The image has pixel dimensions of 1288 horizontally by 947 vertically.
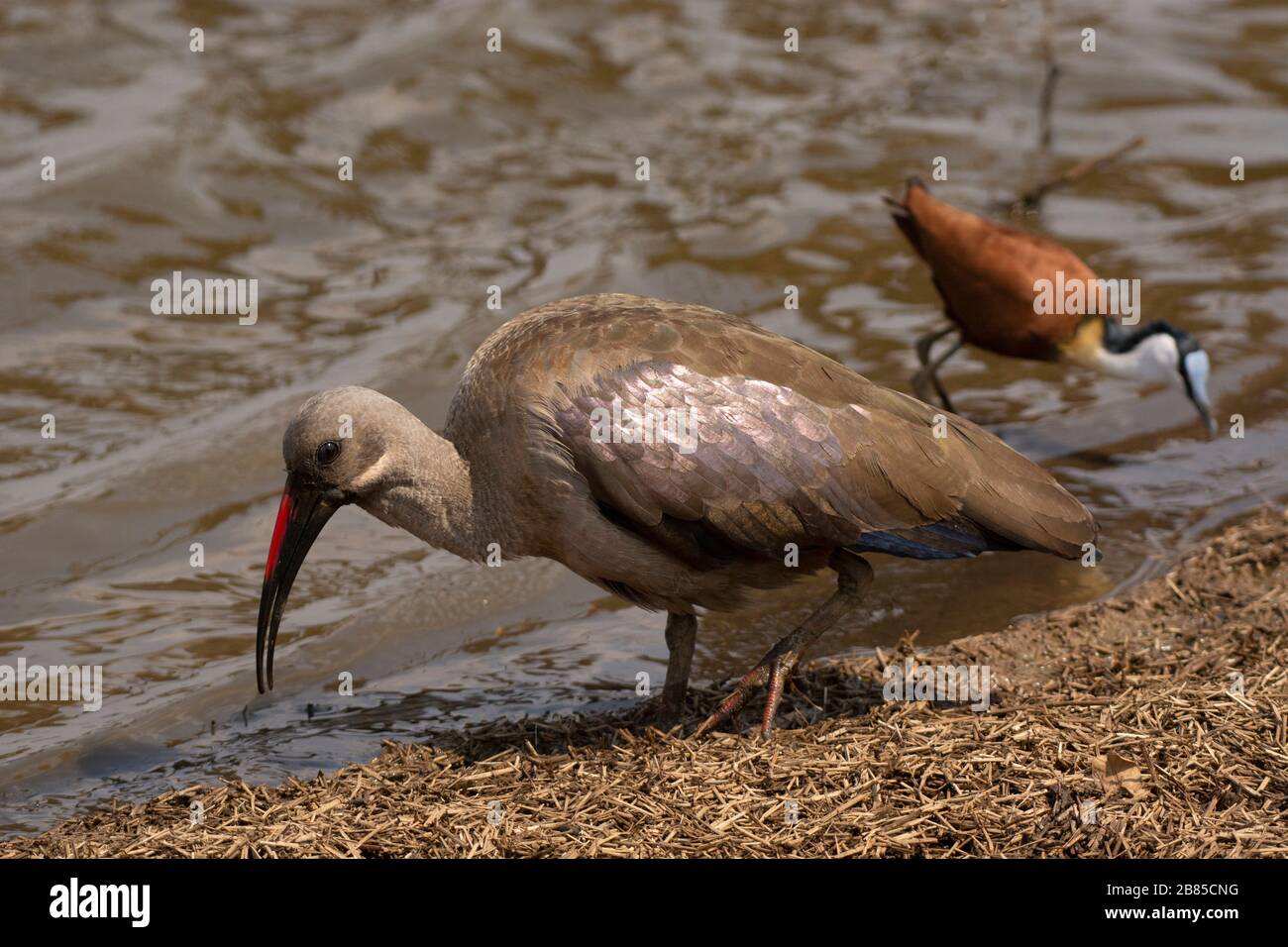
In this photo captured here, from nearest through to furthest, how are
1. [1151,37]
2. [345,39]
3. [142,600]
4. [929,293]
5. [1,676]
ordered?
1. [1,676]
2. [142,600]
3. [929,293]
4. [345,39]
5. [1151,37]

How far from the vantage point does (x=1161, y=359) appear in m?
9.48

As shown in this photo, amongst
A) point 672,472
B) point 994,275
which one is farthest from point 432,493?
point 994,275

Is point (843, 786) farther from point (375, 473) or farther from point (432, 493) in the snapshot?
point (375, 473)

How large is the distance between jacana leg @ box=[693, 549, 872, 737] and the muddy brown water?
31.6 inches

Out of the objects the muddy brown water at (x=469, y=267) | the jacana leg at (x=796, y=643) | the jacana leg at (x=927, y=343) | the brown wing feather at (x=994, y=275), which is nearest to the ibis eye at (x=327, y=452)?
the muddy brown water at (x=469, y=267)

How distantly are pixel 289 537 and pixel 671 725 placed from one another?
1.62 meters

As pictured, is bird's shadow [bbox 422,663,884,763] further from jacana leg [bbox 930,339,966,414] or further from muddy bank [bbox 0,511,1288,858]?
jacana leg [bbox 930,339,966,414]

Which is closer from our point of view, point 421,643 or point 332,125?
point 421,643

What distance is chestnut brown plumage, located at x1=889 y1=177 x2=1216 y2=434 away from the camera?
9.28m

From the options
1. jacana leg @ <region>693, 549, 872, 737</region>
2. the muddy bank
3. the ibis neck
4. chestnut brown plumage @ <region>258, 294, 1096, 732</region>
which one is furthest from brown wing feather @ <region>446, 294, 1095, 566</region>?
the muddy bank

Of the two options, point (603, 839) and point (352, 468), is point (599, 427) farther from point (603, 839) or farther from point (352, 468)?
point (603, 839)

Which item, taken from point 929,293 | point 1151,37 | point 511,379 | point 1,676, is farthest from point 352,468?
point 1151,37

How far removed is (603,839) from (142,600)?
3.54 metres

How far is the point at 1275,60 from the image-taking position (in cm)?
1650
